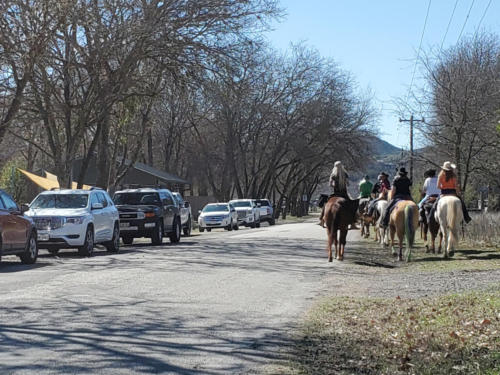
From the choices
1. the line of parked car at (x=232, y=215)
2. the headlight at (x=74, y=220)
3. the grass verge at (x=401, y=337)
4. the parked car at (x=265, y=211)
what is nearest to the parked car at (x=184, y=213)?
the line of parked car at (x=232, y=215)

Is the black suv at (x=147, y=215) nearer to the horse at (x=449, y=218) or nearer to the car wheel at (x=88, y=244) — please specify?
the car wheel at (x=88, y=244)

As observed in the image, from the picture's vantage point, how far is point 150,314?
1065 cm

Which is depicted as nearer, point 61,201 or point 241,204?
point 61,201

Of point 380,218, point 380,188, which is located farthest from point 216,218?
point 380,218

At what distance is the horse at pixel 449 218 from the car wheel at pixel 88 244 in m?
9.28

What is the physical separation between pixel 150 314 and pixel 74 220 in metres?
12.4

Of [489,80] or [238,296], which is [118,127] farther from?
[238,296]

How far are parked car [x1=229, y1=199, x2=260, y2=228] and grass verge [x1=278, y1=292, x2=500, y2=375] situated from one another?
41.8m

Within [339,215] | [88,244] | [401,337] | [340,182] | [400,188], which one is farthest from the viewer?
[88,244]

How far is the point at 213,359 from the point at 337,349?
1429 millimetres

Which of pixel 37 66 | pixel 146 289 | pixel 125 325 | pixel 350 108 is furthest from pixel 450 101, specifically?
pixel 350 108

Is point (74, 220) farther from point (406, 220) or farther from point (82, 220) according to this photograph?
point (406, 220)

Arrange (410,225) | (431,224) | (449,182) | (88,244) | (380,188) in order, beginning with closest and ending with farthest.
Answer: (410,225), (449,182), (431,224), (88,244), (380,188)

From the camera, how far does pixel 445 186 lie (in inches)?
829
